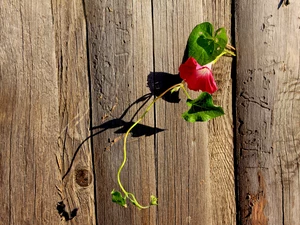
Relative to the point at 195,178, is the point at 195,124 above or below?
above

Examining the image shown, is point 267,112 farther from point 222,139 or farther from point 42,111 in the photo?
point 42,111

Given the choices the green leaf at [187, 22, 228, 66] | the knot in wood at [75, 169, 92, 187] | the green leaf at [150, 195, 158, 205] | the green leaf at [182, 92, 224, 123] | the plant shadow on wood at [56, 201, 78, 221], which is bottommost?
the plant shadow on wood at [56, 201, 78, 221]

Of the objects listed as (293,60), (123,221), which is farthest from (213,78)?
(123,221)

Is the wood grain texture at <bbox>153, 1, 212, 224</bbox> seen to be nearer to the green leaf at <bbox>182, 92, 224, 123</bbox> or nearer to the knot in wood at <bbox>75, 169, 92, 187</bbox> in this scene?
the green leaf at <bbox>182, 92, 224, 123</bbox>

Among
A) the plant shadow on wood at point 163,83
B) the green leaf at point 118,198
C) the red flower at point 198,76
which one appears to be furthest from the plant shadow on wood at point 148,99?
the green leaf at point 118,198

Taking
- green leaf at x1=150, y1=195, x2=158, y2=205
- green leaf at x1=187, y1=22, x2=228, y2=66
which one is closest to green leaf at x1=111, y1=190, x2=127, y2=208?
green leaf at x1=150, y1=195, x2=158, y2=205

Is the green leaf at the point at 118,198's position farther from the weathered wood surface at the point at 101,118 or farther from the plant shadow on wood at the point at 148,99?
the plant shadow on wood at the point at 148,99

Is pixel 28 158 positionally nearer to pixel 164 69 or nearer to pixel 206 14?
pixel 164 69
